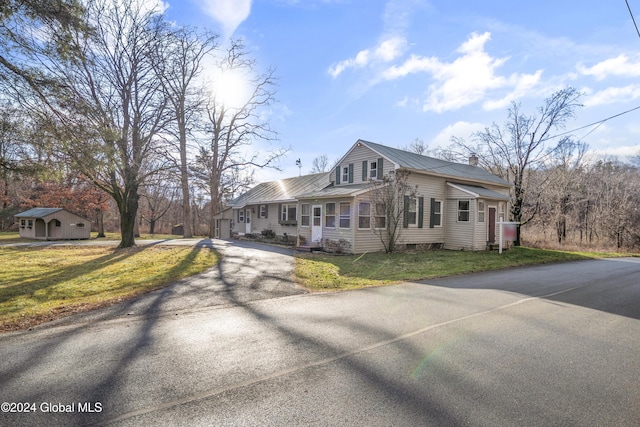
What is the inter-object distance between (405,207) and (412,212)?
28.5 inches

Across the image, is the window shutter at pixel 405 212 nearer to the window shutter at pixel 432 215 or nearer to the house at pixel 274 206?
the window shutter at pixel 432 215

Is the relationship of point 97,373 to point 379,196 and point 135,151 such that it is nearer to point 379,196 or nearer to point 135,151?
point 379,196

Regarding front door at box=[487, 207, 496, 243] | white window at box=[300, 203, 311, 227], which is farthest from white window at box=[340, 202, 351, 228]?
front door at box=[487, 207, 496, 243]

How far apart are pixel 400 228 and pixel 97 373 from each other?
1448 cm

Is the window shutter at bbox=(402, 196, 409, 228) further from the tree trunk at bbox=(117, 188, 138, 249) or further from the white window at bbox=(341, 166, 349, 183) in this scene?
the tree trunk at bbox=(117, 188, 138, 249)

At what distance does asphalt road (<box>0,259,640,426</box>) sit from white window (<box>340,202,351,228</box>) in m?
9.81

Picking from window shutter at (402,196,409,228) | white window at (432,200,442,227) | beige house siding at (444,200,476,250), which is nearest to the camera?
window shutter at (402,196,409,228)

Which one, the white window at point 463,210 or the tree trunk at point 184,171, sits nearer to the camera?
the white window at point 463,210

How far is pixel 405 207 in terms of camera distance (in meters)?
16.4

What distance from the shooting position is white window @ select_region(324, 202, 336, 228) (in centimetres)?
1653

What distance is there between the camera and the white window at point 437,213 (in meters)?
17.8

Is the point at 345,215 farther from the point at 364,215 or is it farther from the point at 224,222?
the point at 224,222

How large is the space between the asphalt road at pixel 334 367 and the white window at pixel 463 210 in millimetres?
11843

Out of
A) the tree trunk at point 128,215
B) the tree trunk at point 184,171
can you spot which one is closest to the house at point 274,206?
the tree trunk at point 184,171
